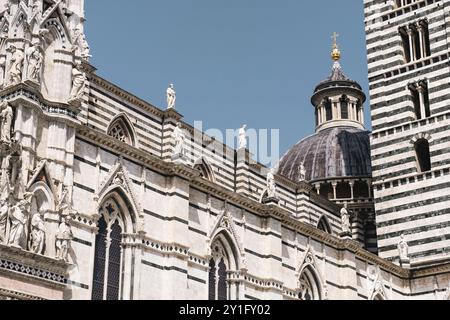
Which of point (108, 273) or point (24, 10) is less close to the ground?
point (24, 10)

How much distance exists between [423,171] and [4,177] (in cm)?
2268

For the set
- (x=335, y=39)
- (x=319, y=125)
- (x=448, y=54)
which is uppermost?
(x=335, y=39)

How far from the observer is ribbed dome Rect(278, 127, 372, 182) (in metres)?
47.6

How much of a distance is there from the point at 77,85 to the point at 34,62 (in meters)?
1.39

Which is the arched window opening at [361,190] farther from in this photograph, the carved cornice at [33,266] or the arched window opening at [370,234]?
the carved cornice at [33,266]

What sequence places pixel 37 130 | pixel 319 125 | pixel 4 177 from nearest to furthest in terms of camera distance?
pixel 4 177 → pixel 37 130 → pixel 319 125

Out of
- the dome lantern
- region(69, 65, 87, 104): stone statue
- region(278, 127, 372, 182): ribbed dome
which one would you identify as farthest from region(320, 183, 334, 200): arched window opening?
region(69, 65, 87, 104): stone statue

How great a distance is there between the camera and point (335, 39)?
196 ft

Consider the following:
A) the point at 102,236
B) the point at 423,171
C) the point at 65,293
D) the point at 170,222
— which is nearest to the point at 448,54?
the point at 423,171

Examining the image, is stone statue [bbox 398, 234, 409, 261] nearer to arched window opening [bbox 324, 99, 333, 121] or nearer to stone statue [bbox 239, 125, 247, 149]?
stone statue [bbox 239, 125, 247, 149]

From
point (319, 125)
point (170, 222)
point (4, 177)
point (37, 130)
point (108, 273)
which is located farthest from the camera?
point (319, 125)

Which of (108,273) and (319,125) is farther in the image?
(319,125)

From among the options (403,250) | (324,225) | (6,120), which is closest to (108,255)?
(6,120)

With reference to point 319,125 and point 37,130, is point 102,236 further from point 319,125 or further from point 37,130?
point 319,125
